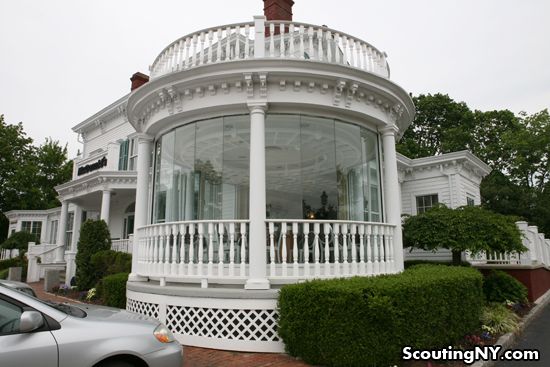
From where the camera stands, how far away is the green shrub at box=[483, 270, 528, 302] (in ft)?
32.4

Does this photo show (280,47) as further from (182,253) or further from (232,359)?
(232,359)

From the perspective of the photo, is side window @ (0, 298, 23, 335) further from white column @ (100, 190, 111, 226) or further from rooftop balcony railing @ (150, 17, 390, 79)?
white column @ (100, 190, 111, 226)

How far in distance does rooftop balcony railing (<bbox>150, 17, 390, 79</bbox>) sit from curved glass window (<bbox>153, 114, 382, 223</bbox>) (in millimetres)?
1209

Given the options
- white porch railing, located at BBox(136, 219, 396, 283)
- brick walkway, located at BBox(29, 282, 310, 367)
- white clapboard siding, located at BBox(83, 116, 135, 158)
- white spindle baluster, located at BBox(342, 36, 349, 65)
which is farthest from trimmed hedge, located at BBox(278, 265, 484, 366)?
white clapboard siding, located at BBox(83, 116, 135, 158)

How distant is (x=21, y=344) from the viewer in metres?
3.08

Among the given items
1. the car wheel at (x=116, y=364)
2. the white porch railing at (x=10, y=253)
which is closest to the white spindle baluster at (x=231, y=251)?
the car wheel at (x=116, y=364)

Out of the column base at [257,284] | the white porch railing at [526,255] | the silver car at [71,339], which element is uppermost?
the white porch railing at [526,255]

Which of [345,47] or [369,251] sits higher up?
[345,47]

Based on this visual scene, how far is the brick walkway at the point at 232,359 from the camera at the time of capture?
5305 mm

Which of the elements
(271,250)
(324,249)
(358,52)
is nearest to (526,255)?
(324,249)

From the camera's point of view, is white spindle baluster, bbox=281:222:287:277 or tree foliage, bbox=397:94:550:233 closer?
white spindle baluster, bbox=281:222:287:277

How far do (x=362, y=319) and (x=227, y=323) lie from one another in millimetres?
2261

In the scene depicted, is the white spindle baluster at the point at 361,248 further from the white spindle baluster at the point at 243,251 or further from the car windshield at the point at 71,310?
the car windshield at the point at 71,310

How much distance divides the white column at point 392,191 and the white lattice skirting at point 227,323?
3.10 meters
